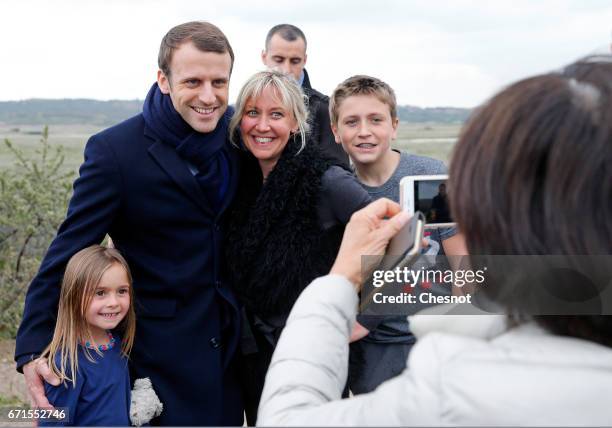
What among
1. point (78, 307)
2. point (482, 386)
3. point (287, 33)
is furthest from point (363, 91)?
point (287, 33)

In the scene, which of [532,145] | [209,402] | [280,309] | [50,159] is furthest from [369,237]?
[50,159]

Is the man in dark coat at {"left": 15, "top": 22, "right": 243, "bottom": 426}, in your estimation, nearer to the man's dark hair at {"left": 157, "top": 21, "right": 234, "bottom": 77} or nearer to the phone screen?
the man's dark hair at {"left": 157, "top": 21, "right": 234, "bottom": 77}

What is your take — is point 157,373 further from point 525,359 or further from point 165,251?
point 525,359

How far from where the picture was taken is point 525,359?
91cm

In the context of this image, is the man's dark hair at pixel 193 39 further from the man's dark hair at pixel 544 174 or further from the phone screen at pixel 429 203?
the man's dark hair at pixel 544 174

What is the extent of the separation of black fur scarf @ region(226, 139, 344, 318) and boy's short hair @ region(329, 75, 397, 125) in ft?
2.55

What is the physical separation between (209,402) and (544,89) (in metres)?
1.97

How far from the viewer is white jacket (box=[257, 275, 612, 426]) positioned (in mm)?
877

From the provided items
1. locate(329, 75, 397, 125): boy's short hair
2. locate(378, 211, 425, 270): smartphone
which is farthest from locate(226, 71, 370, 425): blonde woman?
locate(378, 211, 425, 270): smartphone

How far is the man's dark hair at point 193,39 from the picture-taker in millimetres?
2455

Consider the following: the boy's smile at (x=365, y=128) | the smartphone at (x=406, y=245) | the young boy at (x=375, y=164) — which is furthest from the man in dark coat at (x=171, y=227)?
the smartphone at (x=406, y=245)

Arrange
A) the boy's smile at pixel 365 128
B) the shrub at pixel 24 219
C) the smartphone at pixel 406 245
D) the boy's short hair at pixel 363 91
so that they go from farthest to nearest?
the shrub at pixel 24 219 < the boy's short hair at pixel 363 91 < the boy's smile at pixel 365 128 < the smartphone at pixel 406 245

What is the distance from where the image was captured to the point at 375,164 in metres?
2.96

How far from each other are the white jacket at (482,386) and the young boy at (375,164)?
132 centimetres
